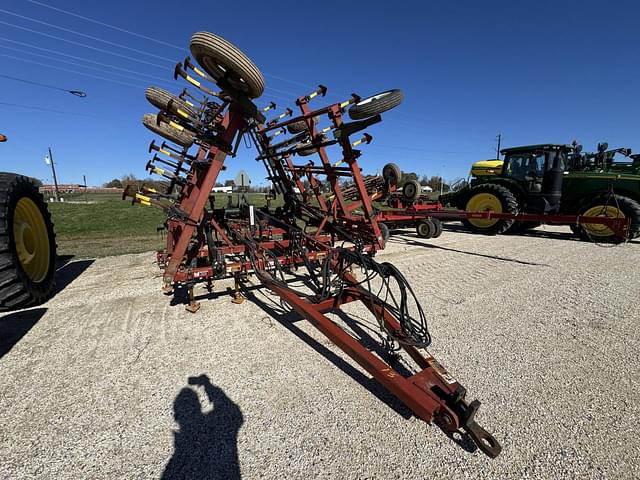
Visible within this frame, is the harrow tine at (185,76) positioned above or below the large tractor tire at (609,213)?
above

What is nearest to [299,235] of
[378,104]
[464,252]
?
[378,104]

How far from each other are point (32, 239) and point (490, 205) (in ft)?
39.3

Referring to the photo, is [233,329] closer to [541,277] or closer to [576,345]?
[576,345]

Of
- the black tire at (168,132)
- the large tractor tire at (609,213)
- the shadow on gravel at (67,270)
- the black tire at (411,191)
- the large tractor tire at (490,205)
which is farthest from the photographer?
the large tractor tire at (490,205)

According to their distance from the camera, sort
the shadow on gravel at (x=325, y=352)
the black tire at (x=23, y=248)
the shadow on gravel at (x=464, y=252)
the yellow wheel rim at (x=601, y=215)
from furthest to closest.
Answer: the yellow wheel rim at (x=601, y=215), the shadow on gravel at (x=464, y=252), the black tire at (x=23, y=248), the shadow on gravel at (x=325, y=352)

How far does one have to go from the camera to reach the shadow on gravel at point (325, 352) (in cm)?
219

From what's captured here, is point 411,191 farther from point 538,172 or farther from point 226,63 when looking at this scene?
point 226,63

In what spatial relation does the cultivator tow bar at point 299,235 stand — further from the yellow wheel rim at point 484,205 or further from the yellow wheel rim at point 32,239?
the yellow wheel rim at point 484,205

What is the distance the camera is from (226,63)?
10.2ft

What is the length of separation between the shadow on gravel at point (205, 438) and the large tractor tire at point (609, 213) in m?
10.3

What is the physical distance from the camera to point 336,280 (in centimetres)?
352

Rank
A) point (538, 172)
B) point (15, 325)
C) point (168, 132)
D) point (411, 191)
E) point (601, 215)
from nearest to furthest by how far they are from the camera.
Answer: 1. point (15, 325)
2. point (168, 132)
3. point (601, 215)
4. point (411, 191)
5. point (538, 172)

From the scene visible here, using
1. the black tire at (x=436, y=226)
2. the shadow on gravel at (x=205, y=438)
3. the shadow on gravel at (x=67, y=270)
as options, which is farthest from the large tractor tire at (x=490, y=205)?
the shadow on gravel at (x=67, y=270)

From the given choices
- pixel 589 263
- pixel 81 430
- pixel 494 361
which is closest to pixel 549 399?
pixel 494 361
